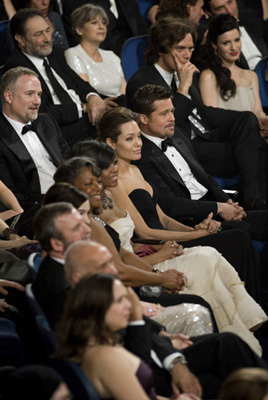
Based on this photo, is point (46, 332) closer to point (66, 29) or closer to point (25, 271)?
point (25, 271)

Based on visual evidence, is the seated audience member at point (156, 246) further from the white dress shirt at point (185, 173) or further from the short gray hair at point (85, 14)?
the short gray hair at point (85, 14)

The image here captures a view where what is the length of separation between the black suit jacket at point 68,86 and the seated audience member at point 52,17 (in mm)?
443

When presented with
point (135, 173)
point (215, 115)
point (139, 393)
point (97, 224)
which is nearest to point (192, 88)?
point (215, 115)

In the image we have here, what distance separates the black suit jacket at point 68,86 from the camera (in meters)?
5.40

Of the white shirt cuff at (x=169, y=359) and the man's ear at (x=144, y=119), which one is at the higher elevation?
the man's ear at (x=144, y=119)

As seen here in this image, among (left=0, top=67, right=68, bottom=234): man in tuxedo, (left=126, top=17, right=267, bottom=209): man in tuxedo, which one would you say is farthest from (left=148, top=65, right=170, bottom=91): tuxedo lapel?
(left=0, top=67, right=68, bottom=234): man in tuxedo

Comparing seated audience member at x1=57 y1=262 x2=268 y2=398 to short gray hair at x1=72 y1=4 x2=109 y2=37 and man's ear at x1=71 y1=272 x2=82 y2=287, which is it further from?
short gray hair at x1=72 y1=4 x2=109 y2=37

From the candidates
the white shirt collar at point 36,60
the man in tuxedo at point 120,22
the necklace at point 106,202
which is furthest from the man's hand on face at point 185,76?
the necklace at point 106,202

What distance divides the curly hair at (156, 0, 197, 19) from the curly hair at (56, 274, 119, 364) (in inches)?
158

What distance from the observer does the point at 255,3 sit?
712cm

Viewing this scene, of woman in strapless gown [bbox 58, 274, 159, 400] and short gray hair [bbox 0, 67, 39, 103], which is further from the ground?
short gray hair [bbox 0, 67, 39, 103]

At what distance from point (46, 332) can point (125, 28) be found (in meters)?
4.28

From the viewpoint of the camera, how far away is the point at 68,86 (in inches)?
223

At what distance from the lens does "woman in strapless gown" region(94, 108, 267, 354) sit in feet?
13.4
